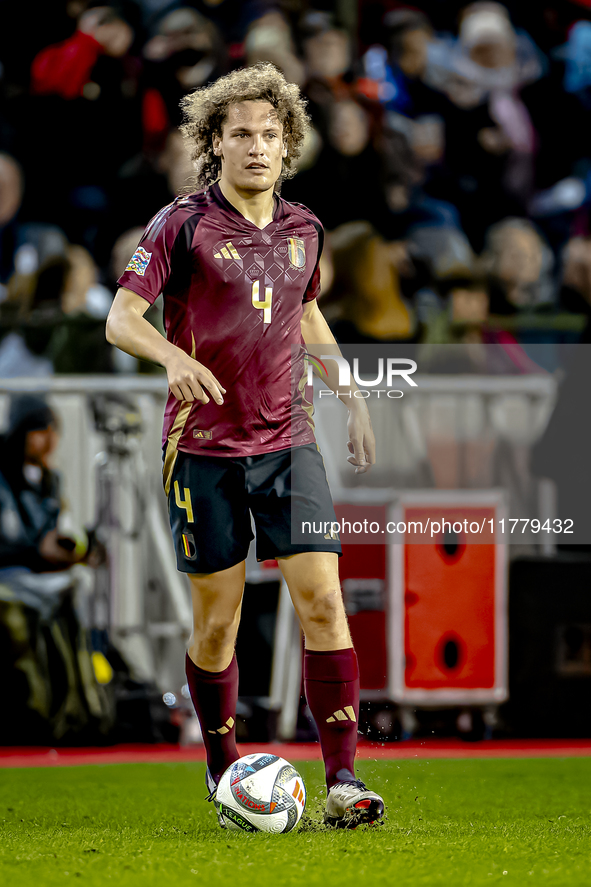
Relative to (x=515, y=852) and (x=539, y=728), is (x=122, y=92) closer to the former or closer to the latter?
(x=539, y=728)

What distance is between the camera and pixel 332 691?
2934 millimetres

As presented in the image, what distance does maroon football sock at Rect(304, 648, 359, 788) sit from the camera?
9.55ft

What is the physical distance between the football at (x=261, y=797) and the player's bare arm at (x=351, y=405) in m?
0.85

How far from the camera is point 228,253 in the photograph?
10.0ft

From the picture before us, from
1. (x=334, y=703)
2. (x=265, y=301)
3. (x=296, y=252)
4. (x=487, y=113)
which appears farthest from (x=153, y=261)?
(x=487, y=113)

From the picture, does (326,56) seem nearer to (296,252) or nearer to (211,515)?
(296,252)

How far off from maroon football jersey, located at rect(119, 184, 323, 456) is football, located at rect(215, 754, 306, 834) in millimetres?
839

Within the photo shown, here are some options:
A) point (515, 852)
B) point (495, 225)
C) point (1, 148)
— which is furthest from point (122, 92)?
point (515, 852)

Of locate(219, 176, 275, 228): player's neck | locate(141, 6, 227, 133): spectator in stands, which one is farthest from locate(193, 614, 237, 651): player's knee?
locate(141, 6, 227, 133): spectator in stands

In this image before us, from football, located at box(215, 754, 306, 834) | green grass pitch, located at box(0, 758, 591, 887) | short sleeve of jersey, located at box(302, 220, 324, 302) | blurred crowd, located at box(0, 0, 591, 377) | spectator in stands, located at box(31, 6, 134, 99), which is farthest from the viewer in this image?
spectator in stands, located at box(31, 6, 134, 99)

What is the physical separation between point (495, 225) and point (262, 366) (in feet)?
13.3

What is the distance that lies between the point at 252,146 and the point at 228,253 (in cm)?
30

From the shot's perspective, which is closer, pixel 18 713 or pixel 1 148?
pixel 18 713

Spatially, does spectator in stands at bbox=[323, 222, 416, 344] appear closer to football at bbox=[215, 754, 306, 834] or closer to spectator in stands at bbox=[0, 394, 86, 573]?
spectator in stands at bbox=[0, 394, 86, 573]
